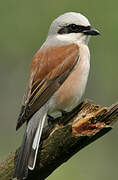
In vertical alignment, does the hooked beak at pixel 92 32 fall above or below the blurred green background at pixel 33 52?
above

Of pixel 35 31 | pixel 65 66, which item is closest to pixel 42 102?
pixel 65 66

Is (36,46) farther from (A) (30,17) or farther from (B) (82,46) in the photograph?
(B) (82,46)

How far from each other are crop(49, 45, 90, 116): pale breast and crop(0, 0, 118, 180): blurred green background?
1.78m

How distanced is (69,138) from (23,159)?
518 millimetres

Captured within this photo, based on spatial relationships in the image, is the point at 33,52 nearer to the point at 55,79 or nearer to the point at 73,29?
the point at 73,29

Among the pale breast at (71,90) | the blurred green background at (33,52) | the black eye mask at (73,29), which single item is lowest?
the blurred green background at (33,52)

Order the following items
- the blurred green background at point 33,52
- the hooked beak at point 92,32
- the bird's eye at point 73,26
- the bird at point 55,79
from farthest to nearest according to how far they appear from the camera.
Answer: the blurred green background at point 33,52
the bird's eye at point 73,26
the hooked beak at point 92,32
the bird at point 55,79

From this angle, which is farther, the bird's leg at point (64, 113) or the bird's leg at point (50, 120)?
the bird's leg at point (50, 120)

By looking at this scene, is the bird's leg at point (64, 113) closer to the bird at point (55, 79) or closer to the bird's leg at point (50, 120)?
the bird at point (55, 79)

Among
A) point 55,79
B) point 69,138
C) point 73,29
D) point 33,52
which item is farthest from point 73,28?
point 33,52

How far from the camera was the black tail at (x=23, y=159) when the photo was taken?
4824 millimetres

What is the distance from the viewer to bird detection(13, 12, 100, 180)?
17.0ft

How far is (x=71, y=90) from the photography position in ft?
18.8

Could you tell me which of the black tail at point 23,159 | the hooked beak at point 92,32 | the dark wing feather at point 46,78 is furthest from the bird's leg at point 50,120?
the hooked beak at point 92,32
